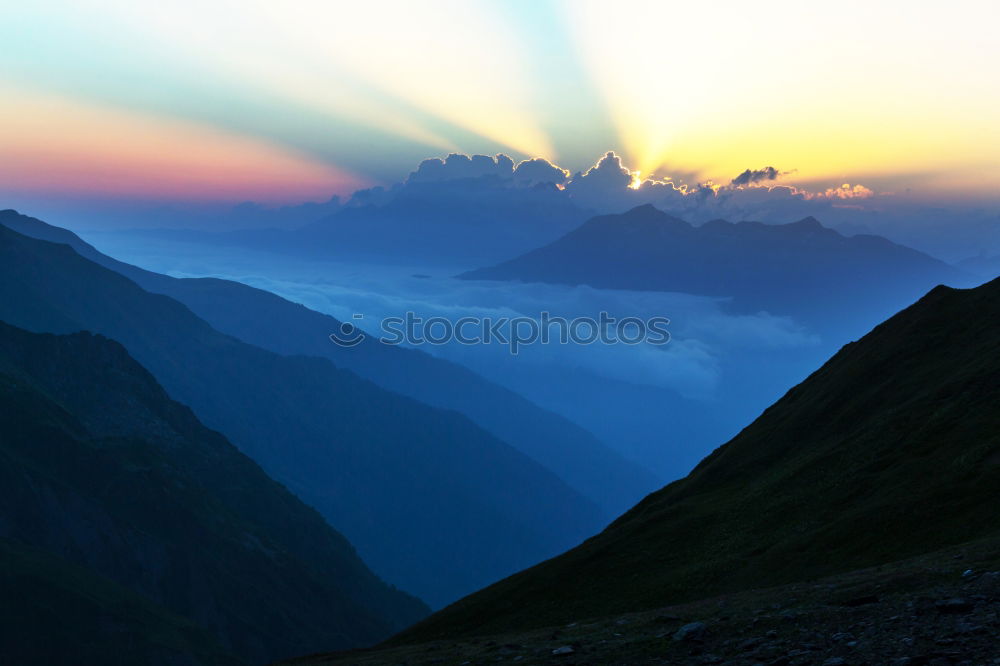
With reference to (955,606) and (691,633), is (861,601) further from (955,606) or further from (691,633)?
(691,633)

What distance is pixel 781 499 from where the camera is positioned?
199ft

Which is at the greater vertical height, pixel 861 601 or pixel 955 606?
pixel 955 606

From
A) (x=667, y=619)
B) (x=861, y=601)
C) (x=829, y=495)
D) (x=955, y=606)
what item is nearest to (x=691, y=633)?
(x=861, y=601)

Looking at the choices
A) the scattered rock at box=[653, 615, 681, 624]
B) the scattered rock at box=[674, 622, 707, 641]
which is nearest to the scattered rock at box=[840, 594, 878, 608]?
the scattered rock at box=[674, 622, 707, 641]

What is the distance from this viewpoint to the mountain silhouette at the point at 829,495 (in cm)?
4378

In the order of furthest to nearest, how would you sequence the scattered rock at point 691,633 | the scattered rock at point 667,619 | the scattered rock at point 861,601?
the scattered rock at point 667,619 < the scattered rock at point 691,633 < the scattered rock at point 861,601

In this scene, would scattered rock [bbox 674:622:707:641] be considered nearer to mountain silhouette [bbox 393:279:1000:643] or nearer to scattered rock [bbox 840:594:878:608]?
scattered rock [bbox 840:594:878:608]

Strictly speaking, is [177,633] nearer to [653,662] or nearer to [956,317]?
[956,317]

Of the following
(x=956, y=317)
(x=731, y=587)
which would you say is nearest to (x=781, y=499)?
(x=731, y=587)

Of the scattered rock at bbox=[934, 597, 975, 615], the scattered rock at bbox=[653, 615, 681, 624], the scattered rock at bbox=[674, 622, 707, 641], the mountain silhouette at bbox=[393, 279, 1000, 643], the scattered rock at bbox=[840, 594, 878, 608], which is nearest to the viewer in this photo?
the scattered rock at bbox=[934, 597, 975, 615]

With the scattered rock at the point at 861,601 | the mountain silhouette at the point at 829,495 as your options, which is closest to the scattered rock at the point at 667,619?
the scattered rock at the point at 861,601

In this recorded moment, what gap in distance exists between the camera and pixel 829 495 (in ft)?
183

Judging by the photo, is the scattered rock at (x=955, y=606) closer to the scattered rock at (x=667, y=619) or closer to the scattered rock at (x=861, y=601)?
the scattered rock at (x=861, y=601)

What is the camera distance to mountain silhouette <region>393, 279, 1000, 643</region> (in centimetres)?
4378
